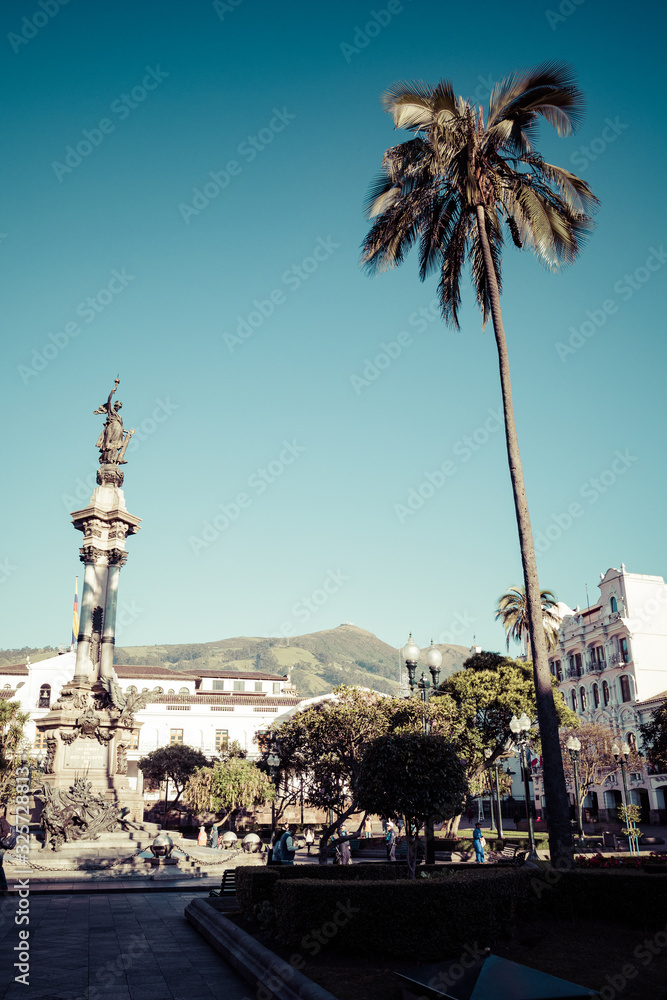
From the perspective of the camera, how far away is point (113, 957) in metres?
10.8

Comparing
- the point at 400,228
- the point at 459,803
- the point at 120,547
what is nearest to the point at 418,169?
the point at 400,228

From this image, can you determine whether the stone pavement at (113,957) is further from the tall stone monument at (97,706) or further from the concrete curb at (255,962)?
the tall stone monument at (97,706)

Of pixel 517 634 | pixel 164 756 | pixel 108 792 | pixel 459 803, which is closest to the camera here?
pixel 459 803

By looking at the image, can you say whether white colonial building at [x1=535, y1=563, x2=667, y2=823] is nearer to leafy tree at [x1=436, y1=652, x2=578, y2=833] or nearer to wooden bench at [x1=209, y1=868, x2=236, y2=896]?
leafy tree at [x1=436, y1=652, x2=578, y2=833]

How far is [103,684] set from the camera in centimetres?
3150

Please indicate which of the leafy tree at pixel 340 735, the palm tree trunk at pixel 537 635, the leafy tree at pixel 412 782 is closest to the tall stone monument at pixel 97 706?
the leafy tree at pixel 340 735

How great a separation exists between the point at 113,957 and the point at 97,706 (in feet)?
70.2

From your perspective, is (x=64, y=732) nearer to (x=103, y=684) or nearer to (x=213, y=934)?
(x=103, y=684)

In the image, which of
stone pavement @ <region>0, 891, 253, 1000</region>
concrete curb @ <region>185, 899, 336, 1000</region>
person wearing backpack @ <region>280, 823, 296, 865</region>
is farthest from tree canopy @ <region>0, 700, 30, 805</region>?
concrete curb @ <region>185, 899, 336, 1000</region>

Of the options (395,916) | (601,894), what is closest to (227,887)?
(395,916)

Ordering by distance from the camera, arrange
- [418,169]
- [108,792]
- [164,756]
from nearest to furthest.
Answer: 1. [418,169]
2. [108,792]
3. [164,756]

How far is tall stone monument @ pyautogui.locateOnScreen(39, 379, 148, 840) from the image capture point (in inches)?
1078

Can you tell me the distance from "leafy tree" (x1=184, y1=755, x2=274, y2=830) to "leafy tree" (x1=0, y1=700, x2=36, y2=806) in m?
9.77

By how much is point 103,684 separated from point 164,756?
2138cm
